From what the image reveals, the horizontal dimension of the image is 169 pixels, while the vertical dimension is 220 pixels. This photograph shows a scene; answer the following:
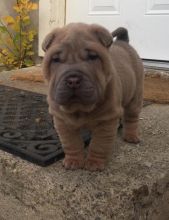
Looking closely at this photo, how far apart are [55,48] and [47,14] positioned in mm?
1922

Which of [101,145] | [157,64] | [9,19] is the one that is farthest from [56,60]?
[9,19]

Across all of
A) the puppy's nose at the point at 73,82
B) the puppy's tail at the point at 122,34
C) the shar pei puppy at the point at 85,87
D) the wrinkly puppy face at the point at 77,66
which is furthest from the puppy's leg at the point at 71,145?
the puppy's tail at the point at 122,34

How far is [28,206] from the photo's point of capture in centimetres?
121

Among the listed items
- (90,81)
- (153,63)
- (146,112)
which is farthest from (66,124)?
(153,63)

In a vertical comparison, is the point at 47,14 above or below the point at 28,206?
above

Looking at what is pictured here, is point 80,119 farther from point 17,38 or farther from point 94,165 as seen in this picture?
point 17,38

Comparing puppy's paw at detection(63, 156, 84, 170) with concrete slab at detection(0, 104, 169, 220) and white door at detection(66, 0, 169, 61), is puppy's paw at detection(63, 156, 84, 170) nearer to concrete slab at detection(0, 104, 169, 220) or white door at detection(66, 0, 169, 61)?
concrete slab at detection(0, 104, 169, 220)

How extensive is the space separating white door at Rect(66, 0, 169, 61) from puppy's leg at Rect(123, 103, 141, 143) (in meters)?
1.03

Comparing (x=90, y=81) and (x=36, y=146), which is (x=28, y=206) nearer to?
(x=36, y=146)

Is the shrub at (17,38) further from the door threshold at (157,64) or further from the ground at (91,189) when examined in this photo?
the ground at (91,189)

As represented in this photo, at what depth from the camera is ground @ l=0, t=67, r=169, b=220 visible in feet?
3.59

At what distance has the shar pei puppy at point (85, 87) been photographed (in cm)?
102

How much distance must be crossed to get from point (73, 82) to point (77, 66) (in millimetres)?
49

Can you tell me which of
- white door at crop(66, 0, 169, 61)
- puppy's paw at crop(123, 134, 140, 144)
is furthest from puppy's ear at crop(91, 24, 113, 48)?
white door at crop(66, 0, 169, 61)
